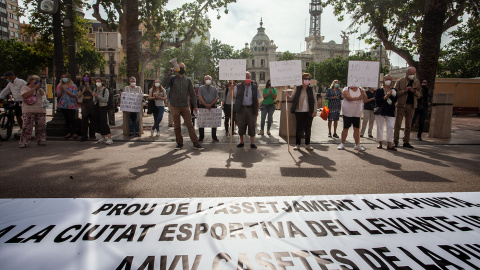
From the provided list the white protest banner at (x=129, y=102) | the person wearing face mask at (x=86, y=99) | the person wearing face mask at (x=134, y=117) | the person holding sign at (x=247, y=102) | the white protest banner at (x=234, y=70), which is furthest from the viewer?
the person wearing face mask at (x=134, y=117)

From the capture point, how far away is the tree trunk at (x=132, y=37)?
477 inches

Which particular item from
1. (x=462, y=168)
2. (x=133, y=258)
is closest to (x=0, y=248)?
(x=133, y=258)

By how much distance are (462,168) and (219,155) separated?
4.83 metres

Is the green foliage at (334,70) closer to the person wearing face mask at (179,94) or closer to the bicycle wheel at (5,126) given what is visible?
the person wearing face mask at (179,94)

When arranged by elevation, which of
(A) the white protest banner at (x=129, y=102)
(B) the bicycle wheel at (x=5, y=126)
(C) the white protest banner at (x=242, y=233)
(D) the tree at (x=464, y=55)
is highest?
(D) the tree at (x=464, y=55)

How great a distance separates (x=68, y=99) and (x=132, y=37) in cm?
417

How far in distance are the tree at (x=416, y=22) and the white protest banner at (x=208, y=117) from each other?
8.10 meters

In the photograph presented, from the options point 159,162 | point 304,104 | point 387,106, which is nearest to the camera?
point 159,162

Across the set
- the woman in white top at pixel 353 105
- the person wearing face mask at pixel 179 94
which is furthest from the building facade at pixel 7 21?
the woman in white top at pixel 353 105

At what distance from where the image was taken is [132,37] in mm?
12484

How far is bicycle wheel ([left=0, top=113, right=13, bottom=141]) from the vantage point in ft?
30.6

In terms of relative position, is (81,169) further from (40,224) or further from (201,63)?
(201,63)

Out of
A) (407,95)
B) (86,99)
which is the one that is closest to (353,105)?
(407,95)

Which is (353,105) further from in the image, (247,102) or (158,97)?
(158,97)
